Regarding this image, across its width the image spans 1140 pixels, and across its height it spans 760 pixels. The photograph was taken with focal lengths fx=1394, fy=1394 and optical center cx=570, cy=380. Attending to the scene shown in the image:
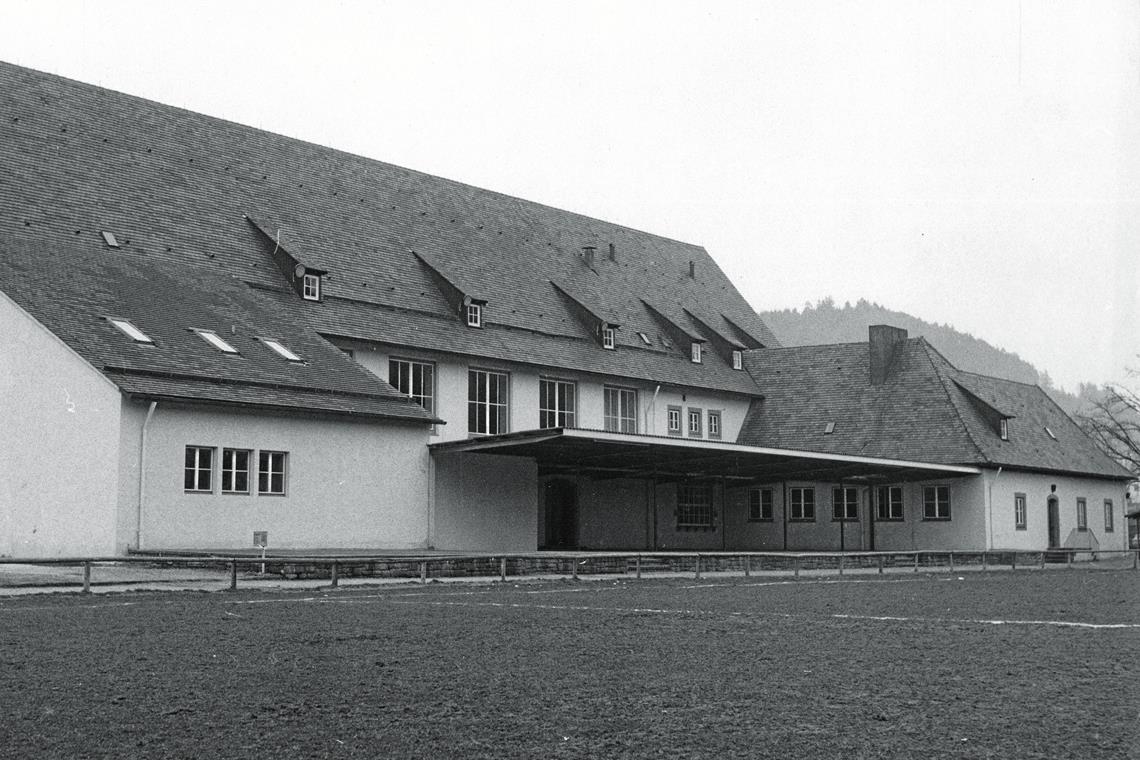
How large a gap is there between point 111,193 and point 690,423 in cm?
1974

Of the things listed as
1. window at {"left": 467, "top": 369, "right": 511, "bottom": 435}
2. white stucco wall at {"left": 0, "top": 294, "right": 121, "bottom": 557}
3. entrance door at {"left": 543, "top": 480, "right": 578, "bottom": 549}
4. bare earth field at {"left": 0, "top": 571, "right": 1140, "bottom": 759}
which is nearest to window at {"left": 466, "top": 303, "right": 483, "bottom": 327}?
window at {"left": 467, "top": 369, "right": 511, "bottom": 435}

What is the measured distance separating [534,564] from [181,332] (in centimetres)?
857

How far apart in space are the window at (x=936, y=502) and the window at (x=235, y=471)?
24.3 metres

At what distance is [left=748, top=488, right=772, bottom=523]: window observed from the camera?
46.4 metres

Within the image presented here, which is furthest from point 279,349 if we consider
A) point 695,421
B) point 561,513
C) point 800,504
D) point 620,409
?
point 800,504

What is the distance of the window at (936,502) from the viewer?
44.0 metres

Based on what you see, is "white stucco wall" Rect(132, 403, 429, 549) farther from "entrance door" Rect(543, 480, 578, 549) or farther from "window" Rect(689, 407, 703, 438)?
"window" Rect(689, 407, 703, 438)

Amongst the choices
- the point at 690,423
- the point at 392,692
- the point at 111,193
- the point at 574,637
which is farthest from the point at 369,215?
the point at 392,692

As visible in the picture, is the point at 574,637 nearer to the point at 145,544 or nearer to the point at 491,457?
the point at 145,544

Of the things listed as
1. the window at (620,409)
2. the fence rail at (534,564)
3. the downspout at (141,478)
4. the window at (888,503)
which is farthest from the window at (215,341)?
the window at (888,503)

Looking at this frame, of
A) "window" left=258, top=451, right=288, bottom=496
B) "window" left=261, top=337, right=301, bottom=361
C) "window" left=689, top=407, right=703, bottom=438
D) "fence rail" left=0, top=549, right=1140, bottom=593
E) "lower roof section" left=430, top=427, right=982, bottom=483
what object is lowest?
"fence rail" left=0, top=549, right=1140, bottom=593

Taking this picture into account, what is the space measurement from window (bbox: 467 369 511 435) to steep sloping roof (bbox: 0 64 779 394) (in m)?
0.89

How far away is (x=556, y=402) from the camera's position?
3969 centimetres

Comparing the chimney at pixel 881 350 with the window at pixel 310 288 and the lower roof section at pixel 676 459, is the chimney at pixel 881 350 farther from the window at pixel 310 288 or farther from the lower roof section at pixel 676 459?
the window at pixel 310 288
